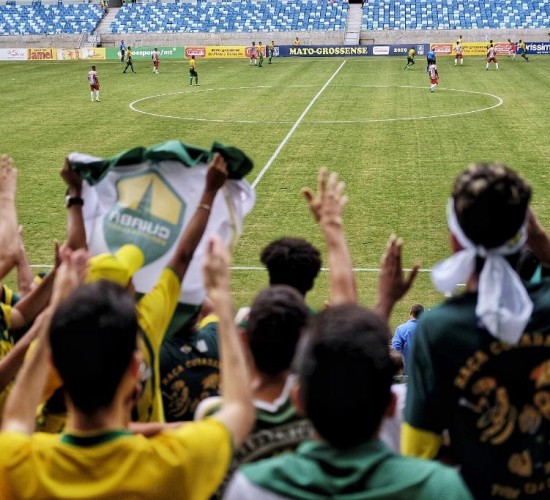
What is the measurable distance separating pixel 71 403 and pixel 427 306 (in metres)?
8.58

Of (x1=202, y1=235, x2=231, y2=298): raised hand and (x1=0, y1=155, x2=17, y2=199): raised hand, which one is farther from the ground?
(x1=202, y1=235, x2=231, y2=298): raised hand

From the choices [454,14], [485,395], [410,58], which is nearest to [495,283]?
[485,395]

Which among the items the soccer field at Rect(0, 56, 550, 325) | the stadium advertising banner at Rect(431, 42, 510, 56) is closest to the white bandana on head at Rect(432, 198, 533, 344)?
the soccer field at Rect(0, 56, 550, 325)

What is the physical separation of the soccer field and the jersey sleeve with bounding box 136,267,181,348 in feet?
23.9

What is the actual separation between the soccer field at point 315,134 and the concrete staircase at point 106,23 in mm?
17848

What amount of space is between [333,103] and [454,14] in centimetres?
3162

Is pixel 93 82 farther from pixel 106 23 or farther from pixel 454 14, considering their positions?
pixel 454 14

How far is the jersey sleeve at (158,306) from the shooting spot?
3639 mm

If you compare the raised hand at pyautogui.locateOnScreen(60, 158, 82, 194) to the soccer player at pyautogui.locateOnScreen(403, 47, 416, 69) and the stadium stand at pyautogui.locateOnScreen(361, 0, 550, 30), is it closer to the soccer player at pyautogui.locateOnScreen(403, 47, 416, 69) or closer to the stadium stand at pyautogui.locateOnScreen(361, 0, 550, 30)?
the soccer player at pyautogui.locateOnScreen(403, 47, 416, 69)

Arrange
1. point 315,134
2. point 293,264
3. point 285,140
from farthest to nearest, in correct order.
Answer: point 315,134 → point 285,140 → point 293,264

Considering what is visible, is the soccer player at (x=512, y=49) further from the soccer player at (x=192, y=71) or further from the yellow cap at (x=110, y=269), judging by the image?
the yellow cap at (x=110, y=269)

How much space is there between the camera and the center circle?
25.7 metres

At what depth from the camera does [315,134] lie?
905 inches

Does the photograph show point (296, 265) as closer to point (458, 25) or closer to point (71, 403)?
point (71, 403)
